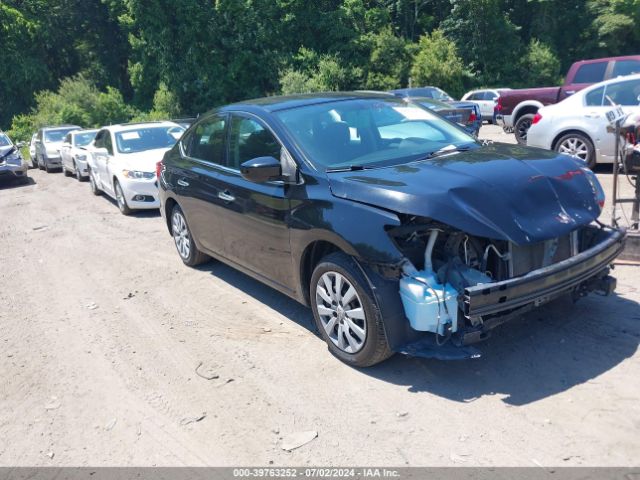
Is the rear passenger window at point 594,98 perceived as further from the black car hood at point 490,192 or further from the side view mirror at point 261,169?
the side view mirror at point 261,169

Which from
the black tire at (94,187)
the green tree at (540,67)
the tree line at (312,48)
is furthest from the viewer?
the green tree at (540,67)

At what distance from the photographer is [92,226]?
1045 cm

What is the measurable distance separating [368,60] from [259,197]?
35.3 metres

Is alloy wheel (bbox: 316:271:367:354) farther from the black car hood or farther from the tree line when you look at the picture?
the tree line

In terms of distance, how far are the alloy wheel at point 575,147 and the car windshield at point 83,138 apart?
12.7 metres

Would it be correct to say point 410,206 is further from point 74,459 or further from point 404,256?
point 74,459

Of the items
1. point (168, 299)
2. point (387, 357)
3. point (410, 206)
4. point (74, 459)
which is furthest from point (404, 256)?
point (168, 299)

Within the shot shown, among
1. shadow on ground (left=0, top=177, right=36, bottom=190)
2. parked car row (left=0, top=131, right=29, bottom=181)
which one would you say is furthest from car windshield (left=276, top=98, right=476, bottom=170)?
shadow on ground (left=0, top=177, right=36, bottom=190)

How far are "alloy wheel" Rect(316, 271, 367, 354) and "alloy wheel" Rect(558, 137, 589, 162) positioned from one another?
7.08 metres

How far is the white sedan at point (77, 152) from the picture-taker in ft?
53.9

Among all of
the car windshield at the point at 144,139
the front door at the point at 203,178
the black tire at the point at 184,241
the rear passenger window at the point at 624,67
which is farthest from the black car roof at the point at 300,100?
the rear passenger window at the point at 624,67

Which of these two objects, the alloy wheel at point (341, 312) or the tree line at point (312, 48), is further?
the tree line at point (312, 48)

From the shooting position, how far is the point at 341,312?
427cm

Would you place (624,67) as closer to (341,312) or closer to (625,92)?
(625,92)
